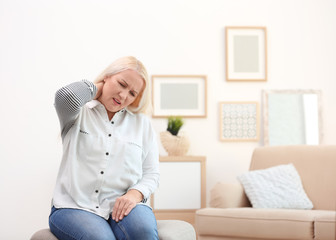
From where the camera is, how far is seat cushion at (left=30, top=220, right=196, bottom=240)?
165 cm

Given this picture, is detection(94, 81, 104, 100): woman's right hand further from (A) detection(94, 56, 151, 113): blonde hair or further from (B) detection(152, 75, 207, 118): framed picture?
(B) detection(152, 75, 207, 118): framed picture

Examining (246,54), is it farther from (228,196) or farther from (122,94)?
(122,94)

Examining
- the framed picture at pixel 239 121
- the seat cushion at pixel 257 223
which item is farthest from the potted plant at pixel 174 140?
the seat cushion at pixel 257 223

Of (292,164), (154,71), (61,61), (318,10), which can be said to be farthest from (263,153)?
(61,61)

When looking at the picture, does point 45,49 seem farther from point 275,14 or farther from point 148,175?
point 148,175

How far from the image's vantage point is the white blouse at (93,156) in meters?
1.73

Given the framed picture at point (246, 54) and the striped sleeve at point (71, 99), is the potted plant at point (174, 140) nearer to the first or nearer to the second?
the framed picture at point (246, 54)

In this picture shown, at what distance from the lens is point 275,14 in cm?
422

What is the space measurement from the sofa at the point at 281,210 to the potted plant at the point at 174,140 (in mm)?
602

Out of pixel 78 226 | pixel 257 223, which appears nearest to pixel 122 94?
pixel 78 226

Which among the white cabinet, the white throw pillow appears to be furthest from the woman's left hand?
the white cabinet

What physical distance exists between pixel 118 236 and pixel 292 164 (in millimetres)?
1939

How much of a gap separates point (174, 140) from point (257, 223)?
1.22m

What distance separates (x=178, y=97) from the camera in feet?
13.5
